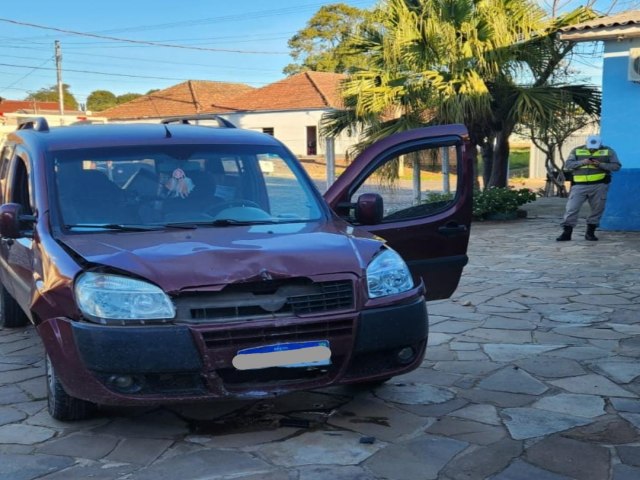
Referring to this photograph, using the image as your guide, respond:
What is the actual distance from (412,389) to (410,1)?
11.1m

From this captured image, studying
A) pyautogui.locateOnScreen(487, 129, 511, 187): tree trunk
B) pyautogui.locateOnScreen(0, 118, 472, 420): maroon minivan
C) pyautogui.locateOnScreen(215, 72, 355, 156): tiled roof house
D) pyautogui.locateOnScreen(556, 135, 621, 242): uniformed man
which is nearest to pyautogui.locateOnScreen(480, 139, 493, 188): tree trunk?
pyautogui.locateOnScreen(487, 129, 511, 187): tree trunk

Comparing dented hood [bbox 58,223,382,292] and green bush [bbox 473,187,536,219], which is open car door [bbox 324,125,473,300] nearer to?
dented hood [bbox 58,223,382,292]

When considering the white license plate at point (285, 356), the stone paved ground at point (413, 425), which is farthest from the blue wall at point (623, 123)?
the white license plate at point (285, 356)

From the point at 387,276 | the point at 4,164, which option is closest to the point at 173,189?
the point at 387,276

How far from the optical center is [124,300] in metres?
3.49

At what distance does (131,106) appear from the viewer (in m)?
48.3

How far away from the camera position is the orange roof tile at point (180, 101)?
149 ft

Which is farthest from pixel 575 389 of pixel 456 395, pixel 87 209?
pixel 87 209

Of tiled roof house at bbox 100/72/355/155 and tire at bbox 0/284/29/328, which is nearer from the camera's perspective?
tire at bbox 0/284/29/328

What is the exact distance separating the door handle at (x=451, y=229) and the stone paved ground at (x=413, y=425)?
93 cm

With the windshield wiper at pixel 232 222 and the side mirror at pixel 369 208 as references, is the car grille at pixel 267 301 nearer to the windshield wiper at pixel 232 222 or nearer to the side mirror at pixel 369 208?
the windshield wiper at pixel 232 222

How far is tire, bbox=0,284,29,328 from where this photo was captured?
6449mm

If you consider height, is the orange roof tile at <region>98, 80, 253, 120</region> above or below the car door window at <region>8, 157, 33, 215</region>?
above

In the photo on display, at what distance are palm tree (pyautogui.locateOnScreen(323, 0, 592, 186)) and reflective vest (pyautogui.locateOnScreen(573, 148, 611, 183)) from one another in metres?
2.38
